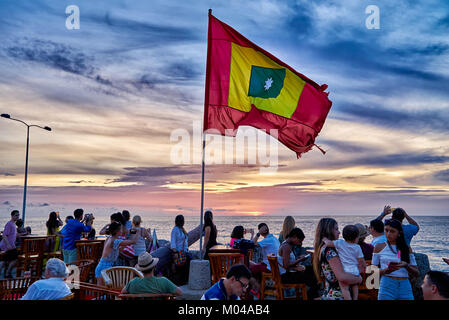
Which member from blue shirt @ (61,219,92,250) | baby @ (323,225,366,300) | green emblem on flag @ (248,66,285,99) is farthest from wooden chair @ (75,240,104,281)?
baby @ (323,225,366,300)

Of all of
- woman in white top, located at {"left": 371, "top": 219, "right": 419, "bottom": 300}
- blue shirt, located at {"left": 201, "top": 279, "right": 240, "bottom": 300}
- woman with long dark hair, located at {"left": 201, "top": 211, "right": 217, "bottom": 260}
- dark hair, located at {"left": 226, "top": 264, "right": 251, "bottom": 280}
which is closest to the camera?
blue shirt, located at {"left": 201, "top": 279, "right": 240, "bottom": 300}

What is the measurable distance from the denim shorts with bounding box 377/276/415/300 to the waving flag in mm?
4132

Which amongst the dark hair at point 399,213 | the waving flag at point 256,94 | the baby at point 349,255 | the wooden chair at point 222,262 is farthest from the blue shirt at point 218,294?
the dark hair at point 399,213

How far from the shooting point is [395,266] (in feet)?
16.5

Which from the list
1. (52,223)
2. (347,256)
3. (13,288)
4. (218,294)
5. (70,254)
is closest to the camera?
(218,294)

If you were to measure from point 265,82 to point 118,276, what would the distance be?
496 centimetres

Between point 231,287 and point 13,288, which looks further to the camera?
point 13,288

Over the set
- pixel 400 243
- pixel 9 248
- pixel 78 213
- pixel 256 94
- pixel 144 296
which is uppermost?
pixel 256 94

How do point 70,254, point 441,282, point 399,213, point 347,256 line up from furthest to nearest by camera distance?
point 70,254 < point 399,213 < point 347,256 < point 441,282

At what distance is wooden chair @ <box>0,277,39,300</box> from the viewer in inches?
200

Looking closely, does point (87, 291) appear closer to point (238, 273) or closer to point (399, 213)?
point (238, 273)

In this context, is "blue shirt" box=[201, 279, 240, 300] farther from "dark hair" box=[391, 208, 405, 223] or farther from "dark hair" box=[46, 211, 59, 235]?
"dark hair" box=[46, 211, 59, 235]

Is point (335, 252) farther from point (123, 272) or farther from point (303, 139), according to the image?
point (303, 139)

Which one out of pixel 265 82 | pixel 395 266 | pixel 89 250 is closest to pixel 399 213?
pixel 395 266
